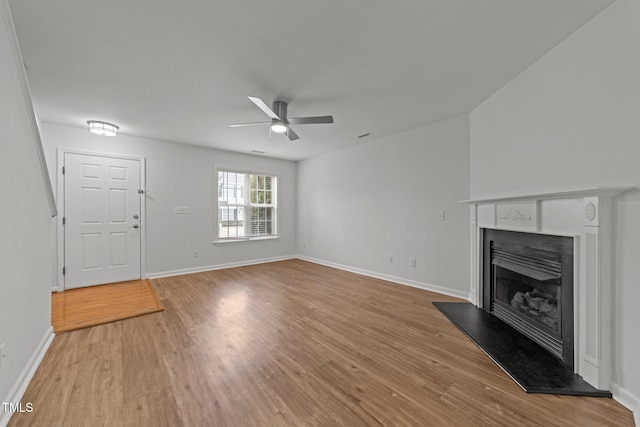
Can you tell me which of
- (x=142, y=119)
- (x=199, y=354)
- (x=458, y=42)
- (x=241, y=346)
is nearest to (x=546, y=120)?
(x=458, y=42)

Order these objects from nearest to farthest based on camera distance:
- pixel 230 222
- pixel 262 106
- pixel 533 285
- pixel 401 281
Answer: pixel 533 285
pixel 262 106
pixel 401 281
pixel 230 222

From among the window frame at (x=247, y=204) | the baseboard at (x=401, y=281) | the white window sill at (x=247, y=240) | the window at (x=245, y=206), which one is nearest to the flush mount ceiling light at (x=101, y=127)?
the window frame at (x=247, y=204)

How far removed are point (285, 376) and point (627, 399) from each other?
2087mm

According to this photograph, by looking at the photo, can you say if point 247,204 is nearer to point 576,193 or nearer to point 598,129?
point 576,193

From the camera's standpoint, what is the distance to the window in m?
5.25

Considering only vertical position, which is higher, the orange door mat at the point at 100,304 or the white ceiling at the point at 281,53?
the white ceiling at the point at 281,53

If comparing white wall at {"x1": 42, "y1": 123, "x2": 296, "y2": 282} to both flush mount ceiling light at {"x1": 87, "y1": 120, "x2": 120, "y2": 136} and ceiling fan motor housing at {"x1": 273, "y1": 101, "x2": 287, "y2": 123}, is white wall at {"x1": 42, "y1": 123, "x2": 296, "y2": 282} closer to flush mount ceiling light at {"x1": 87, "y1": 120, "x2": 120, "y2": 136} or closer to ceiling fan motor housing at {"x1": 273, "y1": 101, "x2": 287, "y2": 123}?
flush mount ceiling light at {"x1": 87, "y1": 120, "x2": 120, "y2": 136}

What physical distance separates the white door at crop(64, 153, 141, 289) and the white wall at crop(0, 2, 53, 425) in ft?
7.56

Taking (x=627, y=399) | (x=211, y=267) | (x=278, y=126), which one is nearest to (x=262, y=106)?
(x=278, y=126)

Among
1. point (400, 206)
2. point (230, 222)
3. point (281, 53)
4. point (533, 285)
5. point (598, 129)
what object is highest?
point (281, 53)

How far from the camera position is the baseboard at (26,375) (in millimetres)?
1339

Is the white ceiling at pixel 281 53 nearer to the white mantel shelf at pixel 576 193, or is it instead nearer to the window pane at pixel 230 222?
the white mantel shelf at pixel 576 193

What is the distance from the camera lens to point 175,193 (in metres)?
4.62

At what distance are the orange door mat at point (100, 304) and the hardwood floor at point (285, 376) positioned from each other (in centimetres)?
23
